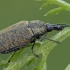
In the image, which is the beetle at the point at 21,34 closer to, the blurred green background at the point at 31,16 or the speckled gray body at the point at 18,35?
the speckled gray body at the point at 18,35

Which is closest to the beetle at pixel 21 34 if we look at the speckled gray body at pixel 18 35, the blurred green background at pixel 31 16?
the speckled gray body at pixel 18 35

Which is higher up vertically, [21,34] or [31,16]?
[21,34]

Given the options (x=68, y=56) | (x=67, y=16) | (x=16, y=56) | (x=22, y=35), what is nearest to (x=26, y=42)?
(x=22, y=35)

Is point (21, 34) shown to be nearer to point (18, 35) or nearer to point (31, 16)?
point (18, 35)

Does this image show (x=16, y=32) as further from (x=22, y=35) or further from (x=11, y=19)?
(x=11, y=19)

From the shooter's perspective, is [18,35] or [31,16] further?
[31,16]

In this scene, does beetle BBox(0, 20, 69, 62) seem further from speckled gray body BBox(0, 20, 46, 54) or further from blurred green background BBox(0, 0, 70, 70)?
blurred green background BBox(0, 0, 70, 70)

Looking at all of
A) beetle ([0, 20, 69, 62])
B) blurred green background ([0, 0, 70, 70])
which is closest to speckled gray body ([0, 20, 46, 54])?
beetle ([0, 20, 69, 62])

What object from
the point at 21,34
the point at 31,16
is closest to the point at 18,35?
the point at 21,34
